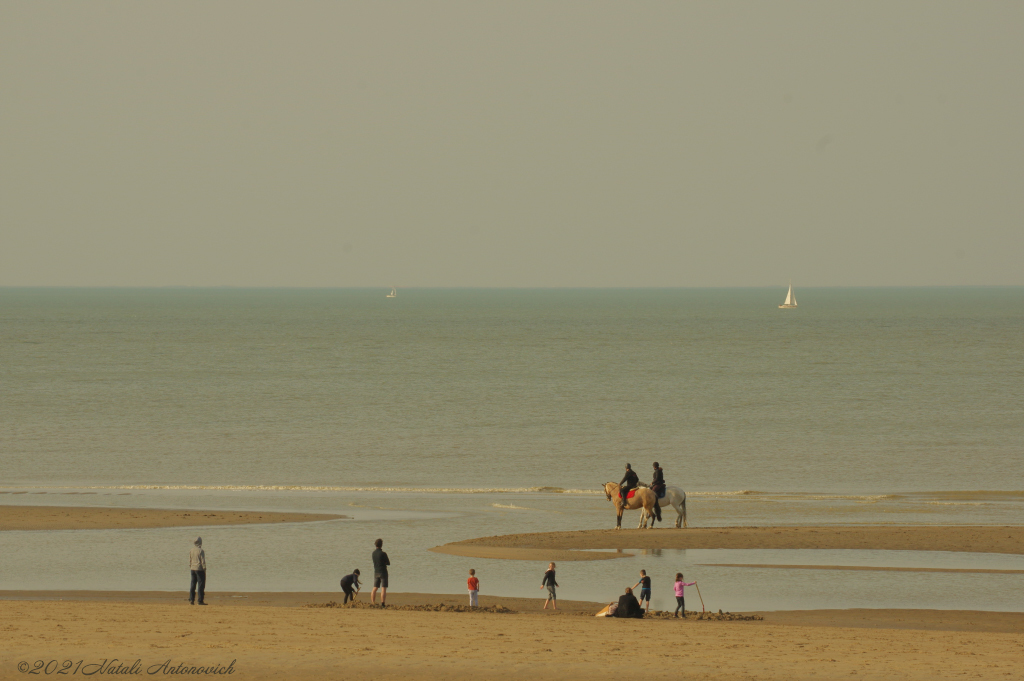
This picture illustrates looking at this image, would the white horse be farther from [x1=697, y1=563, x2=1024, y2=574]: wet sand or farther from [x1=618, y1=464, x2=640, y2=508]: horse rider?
[x1=697, y1=563, x2=1024, y2=574]: wet sand

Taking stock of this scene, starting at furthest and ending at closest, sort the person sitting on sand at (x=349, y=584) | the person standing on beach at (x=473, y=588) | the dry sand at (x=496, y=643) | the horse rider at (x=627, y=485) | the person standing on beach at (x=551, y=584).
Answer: the horse rider at (x=627, y=485) → the person sitting on sand at (x=349, y=584) → the person standing on beach at (x=551, y=584) → the person standing on beach at (x=473, y=588) → the dry sand at (x=496, y=643)

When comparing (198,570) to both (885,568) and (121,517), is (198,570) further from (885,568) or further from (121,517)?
(885,568)

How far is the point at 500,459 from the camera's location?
47.1m

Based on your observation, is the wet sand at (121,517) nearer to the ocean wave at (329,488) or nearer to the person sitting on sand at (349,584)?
the ocean wave at (329,488)

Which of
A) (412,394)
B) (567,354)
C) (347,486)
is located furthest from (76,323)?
(347,486)

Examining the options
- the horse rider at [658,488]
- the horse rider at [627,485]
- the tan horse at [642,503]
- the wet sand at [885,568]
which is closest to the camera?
the wet sand at [885,568]

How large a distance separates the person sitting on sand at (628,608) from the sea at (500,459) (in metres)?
1.89

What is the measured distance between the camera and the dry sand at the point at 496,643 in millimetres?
16688

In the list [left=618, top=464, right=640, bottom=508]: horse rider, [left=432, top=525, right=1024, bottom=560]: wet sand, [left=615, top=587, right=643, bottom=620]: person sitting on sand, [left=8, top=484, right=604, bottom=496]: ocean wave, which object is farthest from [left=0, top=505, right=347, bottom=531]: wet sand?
[left=615, top=587, right=643, bottom=620]: person sitting on sand

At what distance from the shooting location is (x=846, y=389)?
81.0 m

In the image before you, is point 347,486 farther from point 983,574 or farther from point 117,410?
point 117,410

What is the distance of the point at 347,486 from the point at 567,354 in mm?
83633

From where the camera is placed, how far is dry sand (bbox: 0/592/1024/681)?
16.7 meters

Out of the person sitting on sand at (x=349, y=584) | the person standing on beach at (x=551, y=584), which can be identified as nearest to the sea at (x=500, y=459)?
the person standing on beach at (x=551, y=584)
